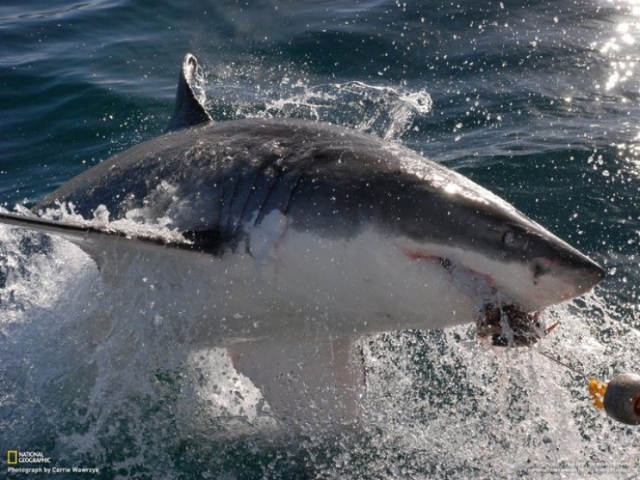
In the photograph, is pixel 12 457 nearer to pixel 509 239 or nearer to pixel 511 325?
pixel 511 325

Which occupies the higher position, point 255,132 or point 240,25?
point 255,132

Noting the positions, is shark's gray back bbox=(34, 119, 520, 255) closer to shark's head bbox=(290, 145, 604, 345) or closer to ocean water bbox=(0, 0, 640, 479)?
shark's head bbox=(290, 145, 604, 345)

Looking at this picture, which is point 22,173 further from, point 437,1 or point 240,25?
point 437,1

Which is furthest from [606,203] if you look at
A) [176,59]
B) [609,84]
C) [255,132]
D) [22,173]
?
[176,59]

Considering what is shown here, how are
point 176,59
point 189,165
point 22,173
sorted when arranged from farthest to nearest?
point 176,59 → point 22,173 → point 189,165

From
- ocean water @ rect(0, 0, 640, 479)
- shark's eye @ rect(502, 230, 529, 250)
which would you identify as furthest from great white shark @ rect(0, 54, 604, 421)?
ocean water @ rect(0, 0, 640, 479)

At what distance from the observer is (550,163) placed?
6.16 m

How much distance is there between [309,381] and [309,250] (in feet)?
2.99

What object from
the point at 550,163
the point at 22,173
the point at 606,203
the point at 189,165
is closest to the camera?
the point at 189,165

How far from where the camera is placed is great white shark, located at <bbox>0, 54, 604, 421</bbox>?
2.72 metres

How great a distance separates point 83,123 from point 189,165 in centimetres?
454

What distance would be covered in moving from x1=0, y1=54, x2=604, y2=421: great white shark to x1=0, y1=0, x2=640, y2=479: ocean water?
24cm

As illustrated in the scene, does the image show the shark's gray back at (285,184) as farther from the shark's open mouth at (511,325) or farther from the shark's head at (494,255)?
the shark's open mouth at (511,325)

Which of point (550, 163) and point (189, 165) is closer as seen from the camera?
point (189, 165)
